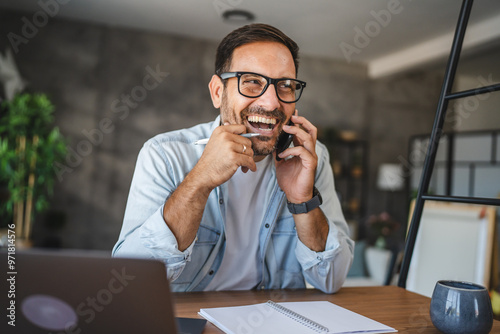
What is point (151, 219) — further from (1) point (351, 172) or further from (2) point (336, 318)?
(1) point (351, 172)

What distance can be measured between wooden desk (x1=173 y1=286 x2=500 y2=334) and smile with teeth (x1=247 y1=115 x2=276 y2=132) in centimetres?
46

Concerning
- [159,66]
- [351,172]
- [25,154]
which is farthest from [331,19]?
[25,154]

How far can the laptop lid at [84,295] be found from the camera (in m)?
0.48

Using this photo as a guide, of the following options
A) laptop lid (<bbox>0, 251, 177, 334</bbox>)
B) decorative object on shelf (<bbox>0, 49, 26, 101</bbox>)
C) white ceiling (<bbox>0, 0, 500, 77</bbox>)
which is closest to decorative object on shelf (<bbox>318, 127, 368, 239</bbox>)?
white ceiling (<bbox>0, 0, 500, 77</bbox>)

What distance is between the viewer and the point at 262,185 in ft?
4.57

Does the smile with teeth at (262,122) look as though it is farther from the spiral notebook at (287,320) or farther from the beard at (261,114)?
the spiral notebook at (287,320)

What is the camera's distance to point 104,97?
16.8 feet

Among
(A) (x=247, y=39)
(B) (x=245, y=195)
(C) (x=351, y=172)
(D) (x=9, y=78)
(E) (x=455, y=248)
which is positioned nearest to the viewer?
(A) (x=247, y=39)

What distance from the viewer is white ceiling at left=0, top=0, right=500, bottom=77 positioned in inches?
169

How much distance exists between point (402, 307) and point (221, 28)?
4.72 m

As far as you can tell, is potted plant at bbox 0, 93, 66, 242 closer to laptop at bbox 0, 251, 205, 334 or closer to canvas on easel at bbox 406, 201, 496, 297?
canvas on easel at bbox 406, 201, 496, 297

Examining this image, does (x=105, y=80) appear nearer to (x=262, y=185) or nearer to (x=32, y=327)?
(x=262, y=185)

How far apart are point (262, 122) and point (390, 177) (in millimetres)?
5433

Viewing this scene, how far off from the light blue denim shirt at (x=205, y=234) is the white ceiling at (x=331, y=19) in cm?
335
